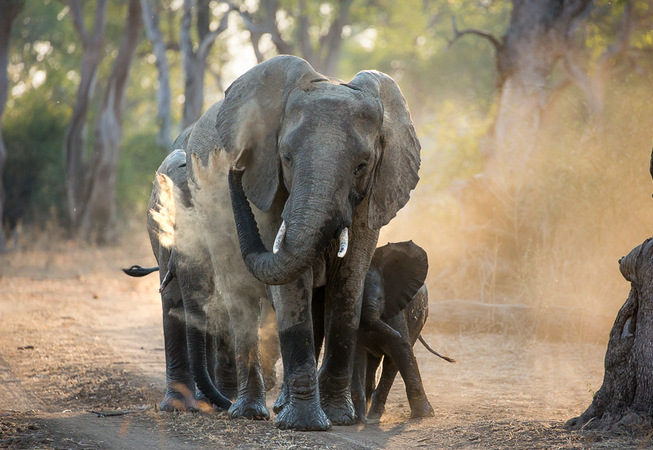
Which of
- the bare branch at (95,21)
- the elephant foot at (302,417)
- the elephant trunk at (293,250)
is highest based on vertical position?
the bare branch at (95,21)

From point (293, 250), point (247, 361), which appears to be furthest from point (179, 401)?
point (293, 250)

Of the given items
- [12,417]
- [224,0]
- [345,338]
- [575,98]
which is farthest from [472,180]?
[224,0]

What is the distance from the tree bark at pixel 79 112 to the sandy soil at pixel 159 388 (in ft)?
25.9

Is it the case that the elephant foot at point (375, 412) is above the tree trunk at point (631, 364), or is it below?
below

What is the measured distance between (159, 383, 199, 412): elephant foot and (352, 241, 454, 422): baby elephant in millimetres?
1135

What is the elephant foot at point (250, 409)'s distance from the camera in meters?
6.28

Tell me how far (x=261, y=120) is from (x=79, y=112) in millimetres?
16872

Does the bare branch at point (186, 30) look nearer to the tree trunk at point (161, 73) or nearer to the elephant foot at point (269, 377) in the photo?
the tree trunk at point (161, 73)

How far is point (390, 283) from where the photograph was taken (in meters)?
6.98

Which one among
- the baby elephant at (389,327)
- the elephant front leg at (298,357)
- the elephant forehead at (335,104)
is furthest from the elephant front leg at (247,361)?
the elephant forehead at (335,104)

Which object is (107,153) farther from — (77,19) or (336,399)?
(336,399)

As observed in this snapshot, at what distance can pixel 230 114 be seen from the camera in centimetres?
628

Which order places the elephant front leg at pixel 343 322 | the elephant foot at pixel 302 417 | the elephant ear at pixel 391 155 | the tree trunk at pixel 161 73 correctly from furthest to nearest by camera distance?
the tree trunk at pixel 161 73 < the elephant front leg at pixel 343 322 < the elephant ear at pixel 391 155 < the elephant foot at pixel 302 417

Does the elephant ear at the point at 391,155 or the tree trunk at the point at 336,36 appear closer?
the elephant ear at the point at 391,155
